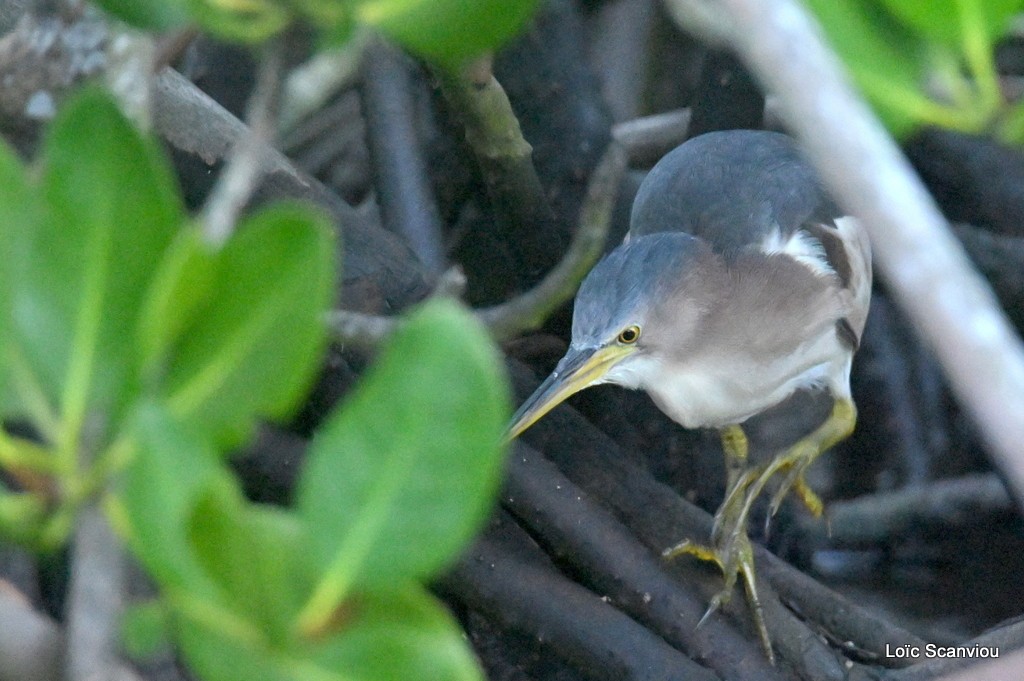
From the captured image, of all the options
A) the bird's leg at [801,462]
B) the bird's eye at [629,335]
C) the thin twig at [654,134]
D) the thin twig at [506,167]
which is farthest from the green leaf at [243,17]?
the thin twig at [654,134]

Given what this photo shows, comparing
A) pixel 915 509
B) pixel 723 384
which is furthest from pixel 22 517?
pixel 915 509

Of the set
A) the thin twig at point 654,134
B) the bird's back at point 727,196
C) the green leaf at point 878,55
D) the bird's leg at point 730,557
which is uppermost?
the green leaf at point 878,55

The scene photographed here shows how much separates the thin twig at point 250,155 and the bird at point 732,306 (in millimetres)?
1016

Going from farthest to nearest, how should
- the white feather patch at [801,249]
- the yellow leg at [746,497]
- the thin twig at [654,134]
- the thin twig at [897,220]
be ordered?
the thin twig at [654,134], the white feather patch at [801,249], the yellow leg at [746,497], the thin twig at [897,220]

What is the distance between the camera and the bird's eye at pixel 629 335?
165 centimetres

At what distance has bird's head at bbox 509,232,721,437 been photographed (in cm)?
161

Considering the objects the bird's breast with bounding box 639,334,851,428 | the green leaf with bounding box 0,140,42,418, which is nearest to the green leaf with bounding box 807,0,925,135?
the green leaf with bounding box 0,140,42,418

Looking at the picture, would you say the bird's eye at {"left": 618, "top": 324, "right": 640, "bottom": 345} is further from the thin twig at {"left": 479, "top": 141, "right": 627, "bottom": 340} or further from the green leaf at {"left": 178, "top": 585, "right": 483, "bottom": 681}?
the green leaf at {"left": 178, "top": 585, "right": 483, "bottom": 681}

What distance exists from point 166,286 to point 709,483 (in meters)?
1.81

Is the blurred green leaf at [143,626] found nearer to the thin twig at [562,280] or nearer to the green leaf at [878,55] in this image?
the thin twig at [562,280]

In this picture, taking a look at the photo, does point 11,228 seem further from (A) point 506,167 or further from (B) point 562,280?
(A) point 506,167

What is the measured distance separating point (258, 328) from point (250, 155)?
0.31ft

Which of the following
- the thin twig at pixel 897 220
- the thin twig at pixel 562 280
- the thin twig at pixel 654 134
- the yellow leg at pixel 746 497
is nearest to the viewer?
the thin twig at pixel 897 220

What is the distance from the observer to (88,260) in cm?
50
